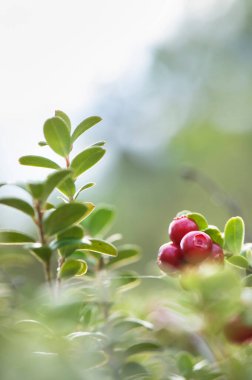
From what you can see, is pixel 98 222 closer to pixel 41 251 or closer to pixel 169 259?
pixel 169 259

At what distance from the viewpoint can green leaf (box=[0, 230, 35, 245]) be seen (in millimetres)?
782

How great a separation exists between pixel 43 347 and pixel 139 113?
46.5 ft

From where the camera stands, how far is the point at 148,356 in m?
1.03

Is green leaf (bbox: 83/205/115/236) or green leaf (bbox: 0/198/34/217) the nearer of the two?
green leaf (bbox: 0/198/34/217)

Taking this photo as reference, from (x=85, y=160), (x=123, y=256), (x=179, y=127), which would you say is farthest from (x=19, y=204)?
(x=179, y=127)

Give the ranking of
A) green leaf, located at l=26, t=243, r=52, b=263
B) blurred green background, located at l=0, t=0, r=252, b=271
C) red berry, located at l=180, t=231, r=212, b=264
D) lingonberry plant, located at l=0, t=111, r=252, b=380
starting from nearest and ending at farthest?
1. lingonberry plant, located at l=0, t=111, r=252, b=380
2. green leaf, located at l=26, t=243, r=52, b=263
3. red berry, located at l=180, t=231, r=212, b=264
4. blurred green background, located at l=0, t=0, r=252, b=271

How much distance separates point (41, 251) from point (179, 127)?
12.0m

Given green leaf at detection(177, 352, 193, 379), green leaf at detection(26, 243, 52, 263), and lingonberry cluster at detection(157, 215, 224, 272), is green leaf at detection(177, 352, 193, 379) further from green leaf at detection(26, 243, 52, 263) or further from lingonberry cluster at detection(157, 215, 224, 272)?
green leaf at detection(26, 243, 52, 263)

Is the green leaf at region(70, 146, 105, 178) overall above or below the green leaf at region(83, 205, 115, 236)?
above

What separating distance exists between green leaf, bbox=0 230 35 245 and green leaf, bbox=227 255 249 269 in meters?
0.26

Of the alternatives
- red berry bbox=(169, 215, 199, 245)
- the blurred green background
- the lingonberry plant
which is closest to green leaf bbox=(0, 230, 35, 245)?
the lingonberry plant

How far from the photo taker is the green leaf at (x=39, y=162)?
0.88m

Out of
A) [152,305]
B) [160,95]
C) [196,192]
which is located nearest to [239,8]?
[160,95]

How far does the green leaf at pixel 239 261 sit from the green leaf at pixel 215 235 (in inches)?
2.6
